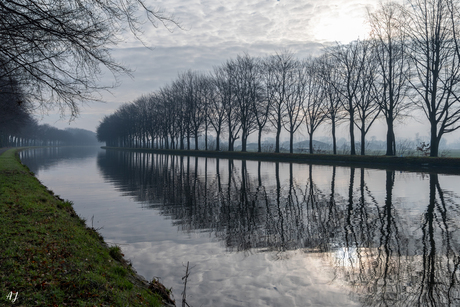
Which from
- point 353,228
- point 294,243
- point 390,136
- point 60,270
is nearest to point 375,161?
point 390,136

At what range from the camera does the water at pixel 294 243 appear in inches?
196

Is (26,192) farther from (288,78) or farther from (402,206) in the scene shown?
(288,78)

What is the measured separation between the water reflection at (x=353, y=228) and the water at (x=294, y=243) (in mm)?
26

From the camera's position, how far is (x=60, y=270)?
15.4 feet

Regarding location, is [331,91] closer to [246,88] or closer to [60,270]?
[246,88]

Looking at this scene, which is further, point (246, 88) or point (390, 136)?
point (246, 88)

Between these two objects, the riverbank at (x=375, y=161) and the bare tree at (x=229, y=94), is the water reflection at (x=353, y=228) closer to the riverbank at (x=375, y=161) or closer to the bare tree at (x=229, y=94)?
the riverbank at (x=375, y=161)

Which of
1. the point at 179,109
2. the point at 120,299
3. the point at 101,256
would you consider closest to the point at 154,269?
the point at 101,256

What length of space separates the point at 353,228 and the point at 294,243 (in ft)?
6.95

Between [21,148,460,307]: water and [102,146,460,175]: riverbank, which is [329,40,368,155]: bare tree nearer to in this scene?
[102,146,460,175]: riverbank

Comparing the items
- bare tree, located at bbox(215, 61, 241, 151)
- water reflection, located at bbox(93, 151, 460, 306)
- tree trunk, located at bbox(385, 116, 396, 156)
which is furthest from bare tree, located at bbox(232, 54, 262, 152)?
water reflection, located at bbox(93, 151, 460, 306)

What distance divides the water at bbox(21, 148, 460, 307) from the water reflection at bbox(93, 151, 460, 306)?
26 mm

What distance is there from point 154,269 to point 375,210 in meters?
7.72

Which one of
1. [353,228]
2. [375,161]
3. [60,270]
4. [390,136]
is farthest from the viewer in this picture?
[390,136]
